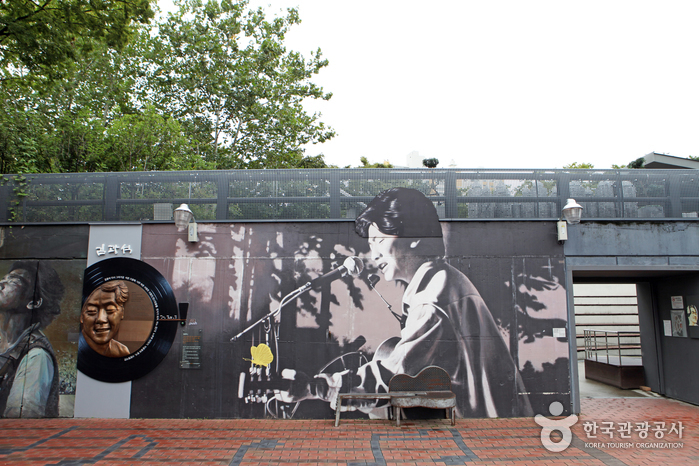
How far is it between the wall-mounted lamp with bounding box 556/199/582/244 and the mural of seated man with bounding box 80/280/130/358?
808cm

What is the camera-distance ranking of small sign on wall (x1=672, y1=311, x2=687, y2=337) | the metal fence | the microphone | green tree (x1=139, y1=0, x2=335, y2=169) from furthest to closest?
green tree (x1=139, y1=0, x2=335, y2=169) → small sign on wall (x1=672, y1=311, x2=687, y2=337) → the metal fence → the microphone

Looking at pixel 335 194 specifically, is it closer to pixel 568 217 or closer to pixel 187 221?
pixel 187 221

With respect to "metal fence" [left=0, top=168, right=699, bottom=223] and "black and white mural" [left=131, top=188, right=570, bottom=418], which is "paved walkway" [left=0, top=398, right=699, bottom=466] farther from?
"metal fence" [left=0, top=168, right=699, bottom=223]

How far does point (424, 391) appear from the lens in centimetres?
718

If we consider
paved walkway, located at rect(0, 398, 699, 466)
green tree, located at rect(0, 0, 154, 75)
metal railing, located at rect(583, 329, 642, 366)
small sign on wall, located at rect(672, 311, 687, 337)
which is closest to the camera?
paved walkway, located at rect(0, 398, 699, 466)

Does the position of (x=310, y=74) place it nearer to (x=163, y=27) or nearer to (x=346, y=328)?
(x=163, y=27)

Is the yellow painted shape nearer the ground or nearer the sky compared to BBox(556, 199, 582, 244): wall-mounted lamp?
nearer the ground

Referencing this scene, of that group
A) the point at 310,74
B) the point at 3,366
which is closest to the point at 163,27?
the point at 310,74

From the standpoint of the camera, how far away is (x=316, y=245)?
776cm

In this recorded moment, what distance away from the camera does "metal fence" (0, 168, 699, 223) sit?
26.1ft

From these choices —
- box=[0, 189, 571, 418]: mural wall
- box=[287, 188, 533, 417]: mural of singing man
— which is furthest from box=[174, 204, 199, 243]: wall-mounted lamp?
box=[287, 188, 533, 417]: mural of singing man

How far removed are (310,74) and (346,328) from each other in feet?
56.2

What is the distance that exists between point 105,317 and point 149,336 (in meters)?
0.90

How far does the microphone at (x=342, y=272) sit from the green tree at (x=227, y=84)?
1286 centimetres
